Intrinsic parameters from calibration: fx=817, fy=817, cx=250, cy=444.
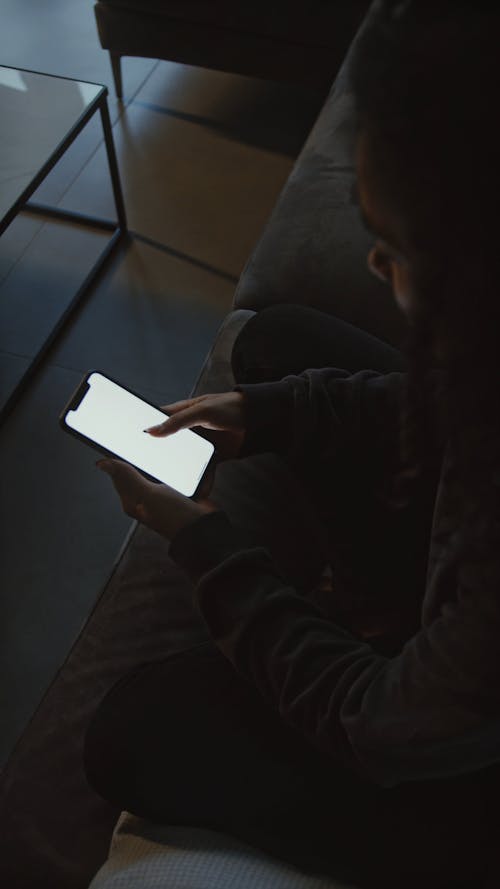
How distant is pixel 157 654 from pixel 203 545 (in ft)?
0.74

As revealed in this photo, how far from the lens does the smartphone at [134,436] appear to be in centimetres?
107

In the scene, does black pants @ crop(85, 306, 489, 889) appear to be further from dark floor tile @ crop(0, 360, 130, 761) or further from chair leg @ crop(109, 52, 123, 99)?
chair leg @ crop(109, 52, 123, 99)

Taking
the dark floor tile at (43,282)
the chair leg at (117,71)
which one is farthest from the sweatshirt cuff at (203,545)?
the chair leg at (117,71)

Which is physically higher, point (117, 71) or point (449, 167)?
point (117, 71)

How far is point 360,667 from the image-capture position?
740 mm

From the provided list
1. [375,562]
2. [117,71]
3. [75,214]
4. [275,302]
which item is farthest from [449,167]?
[117,71]

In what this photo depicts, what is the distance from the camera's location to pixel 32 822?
2.98 ft

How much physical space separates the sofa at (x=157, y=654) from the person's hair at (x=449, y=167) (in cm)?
7

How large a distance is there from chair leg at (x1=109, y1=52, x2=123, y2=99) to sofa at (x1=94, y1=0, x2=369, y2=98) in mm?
22

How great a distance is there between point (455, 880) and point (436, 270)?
55 cm

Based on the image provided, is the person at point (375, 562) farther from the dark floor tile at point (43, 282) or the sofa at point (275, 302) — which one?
the dark floor tile at point (43, 282)

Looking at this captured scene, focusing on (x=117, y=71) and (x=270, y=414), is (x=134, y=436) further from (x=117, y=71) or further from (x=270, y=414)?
(x=117, y=71)

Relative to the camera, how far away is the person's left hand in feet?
2.98

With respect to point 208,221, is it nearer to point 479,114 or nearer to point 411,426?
point 411,426
